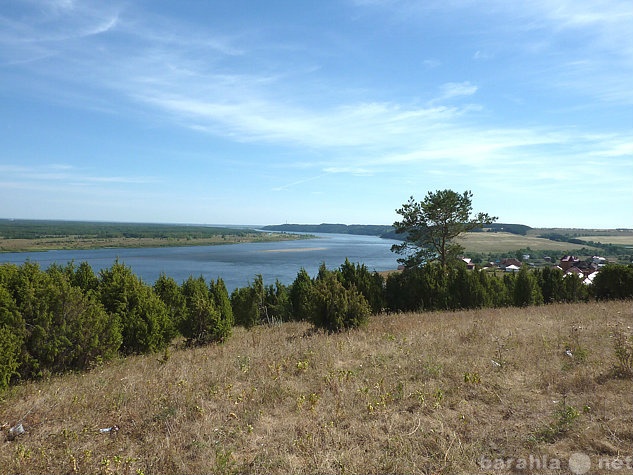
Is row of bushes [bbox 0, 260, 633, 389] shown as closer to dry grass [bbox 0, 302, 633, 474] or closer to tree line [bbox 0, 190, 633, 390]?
tree line [bbox 0, 190, 633, 390]

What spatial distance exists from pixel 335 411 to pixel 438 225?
68.6 ft

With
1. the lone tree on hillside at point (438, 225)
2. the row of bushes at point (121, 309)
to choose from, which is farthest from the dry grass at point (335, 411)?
the lone tree on hillside at point (438, 225)

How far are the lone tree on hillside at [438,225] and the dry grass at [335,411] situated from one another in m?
16.5

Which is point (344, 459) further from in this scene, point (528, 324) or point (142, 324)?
point (528, 324)

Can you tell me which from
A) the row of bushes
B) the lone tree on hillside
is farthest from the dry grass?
the lone tree on hillside

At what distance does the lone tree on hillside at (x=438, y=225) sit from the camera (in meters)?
23.5

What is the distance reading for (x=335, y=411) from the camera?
4.86 meters

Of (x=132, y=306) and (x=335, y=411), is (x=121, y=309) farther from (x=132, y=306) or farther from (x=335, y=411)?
(x=335, y=411)

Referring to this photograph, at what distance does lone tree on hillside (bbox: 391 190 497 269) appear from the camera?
23484 mm

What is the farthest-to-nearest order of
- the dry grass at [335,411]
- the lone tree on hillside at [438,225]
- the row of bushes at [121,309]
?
the lone tree on hillside at [438,225] → the row of bushes at [121,309] → the dry grass at [335,411]

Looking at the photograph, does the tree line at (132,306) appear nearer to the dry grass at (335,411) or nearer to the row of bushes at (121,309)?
the row of bushes at (121,309)

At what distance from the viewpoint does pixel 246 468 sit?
12.1 feet

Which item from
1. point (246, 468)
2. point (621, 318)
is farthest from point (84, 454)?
point (621, 318)

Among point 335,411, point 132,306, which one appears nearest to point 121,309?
point 132,306
